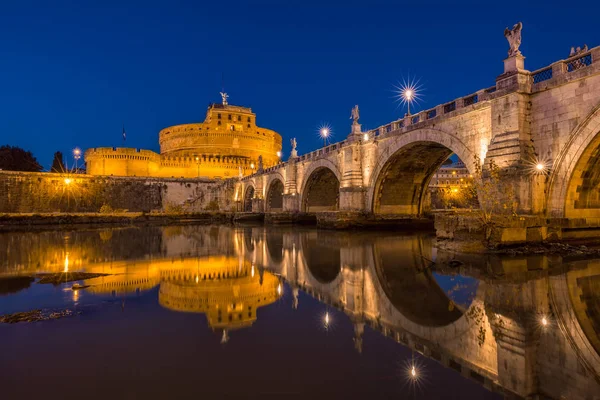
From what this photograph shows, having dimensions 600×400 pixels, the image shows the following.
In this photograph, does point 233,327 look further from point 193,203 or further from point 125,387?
point 193,203

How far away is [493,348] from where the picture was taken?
3.82 metres

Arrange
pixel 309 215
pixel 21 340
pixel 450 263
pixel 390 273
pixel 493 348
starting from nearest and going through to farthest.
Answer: pixel 493 348 → pixel 21 340 → pixel 390 273 → pixel 450 263 → pixel 309 215

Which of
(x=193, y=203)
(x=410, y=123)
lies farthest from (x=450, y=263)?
(x=193, y=203)

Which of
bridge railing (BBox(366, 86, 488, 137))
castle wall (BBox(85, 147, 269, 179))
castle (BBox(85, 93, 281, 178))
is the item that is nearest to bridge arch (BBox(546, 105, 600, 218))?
bridge railing (BBox(366, 86, 488, 137))

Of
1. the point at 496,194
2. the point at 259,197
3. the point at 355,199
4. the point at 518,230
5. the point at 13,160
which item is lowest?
the point at 518,230

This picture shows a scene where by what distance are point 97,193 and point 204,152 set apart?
24449 mm

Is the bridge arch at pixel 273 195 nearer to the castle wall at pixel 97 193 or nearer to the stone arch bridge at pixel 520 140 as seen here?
the castle wall at pixel 97 193

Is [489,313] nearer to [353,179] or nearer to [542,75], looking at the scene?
[542,75]

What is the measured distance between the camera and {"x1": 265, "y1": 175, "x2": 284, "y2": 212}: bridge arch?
133 ft

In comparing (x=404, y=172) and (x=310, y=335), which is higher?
(x=404, y=172)

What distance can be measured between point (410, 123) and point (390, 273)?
482 inches

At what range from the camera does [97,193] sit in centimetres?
4547

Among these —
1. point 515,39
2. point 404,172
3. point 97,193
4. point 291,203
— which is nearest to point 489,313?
point 515,39

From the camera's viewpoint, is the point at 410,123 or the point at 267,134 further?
the point at 267,134
